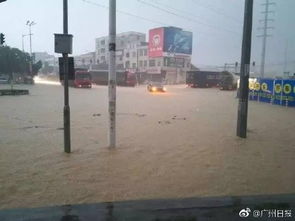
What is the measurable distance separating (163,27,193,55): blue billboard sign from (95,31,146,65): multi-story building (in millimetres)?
19696

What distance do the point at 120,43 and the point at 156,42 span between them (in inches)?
1223

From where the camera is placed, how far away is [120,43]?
395ft

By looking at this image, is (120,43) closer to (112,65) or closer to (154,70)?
(154,70)

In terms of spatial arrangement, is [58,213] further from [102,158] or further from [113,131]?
[113,131]

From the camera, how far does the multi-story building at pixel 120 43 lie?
11233 centimetres

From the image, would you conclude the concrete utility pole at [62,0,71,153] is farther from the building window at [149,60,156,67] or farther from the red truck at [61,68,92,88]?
the building window at [149,60,156,67]

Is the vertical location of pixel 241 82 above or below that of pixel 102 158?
above

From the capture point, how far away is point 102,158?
9.26 meters

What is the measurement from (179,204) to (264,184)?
222cm

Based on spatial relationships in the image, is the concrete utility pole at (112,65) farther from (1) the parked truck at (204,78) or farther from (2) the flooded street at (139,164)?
(1) the parked truck at (204,78)

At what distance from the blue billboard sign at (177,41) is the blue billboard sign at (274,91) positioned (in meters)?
57.6

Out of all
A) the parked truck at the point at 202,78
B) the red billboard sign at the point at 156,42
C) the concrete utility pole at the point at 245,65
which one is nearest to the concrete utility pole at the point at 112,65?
the concrete utility pole at the point at 245,65

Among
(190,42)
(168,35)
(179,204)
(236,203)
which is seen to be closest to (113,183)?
(179,204)

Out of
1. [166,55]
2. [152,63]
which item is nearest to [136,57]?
[152,63]
